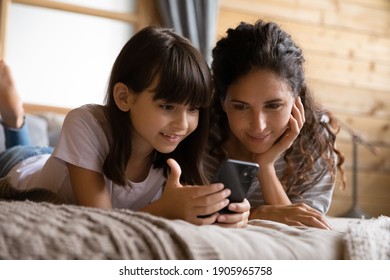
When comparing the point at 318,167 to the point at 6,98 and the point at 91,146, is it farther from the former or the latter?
Result: the point at 6,98

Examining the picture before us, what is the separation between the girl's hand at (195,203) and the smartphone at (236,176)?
2 cm

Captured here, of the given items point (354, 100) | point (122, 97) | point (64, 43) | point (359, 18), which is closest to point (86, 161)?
point (122, 97)

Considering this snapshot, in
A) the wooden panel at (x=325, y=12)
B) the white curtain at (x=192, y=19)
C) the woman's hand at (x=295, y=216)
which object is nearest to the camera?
the woman's hand at (x=295, y=216)

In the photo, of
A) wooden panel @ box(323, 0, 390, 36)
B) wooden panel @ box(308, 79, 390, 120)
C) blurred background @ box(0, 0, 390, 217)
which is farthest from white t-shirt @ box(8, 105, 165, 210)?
wooden panel @ box(323, 0, 390, 36)

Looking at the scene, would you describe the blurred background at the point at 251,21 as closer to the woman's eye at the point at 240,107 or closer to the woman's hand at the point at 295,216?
the woman's eye at the point at 240,107

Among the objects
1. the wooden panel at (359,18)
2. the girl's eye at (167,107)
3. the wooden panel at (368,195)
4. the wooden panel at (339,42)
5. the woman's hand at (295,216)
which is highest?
the wooden panel at (359,18)

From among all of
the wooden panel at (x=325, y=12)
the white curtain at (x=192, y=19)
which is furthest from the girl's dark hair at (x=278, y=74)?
the wooden panel at (x=325, y=12)

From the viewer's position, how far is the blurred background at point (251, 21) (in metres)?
3.00

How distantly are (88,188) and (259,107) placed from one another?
45cm

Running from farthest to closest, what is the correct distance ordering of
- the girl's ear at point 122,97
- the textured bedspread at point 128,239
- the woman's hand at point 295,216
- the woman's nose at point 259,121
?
the woman's nose at point 259,121, the girl's ear at point 122,97, the woman's hand at point 295,216, the textured bedspread at point 128,239

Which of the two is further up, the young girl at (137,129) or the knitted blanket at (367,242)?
the young girl at (137,129)

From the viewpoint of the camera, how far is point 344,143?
3.52 meters

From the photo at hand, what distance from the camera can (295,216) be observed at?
1.14 m
